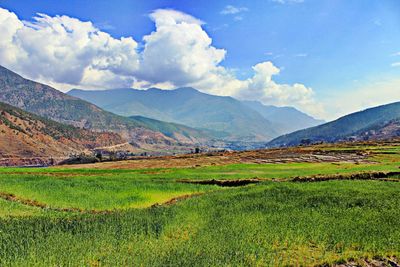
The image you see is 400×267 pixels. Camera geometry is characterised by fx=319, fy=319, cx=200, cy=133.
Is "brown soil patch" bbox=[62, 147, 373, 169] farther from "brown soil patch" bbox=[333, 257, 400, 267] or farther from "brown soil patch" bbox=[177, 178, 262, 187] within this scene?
"brown soil patch" bbox=[333, 257, 400, 267]

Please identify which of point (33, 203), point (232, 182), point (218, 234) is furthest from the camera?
point (232, 182)

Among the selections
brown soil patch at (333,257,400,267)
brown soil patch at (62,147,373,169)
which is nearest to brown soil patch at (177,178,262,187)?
brown soil patch at (333,257,400,267)

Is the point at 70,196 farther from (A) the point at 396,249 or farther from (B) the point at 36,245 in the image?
(A) the point at 396,249

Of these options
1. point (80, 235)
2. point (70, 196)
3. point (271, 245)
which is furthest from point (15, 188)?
point (271, 245)

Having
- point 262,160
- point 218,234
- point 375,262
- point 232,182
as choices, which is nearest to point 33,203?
point 218,234

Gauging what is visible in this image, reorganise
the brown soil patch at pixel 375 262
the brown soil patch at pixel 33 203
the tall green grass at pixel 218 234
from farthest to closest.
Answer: the brown soil patch at pixel 33 203, the tall green grass at pixel 218 234, the brown soil patch at pixel 375 262

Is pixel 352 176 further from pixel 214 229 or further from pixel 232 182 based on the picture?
pixel 214 229

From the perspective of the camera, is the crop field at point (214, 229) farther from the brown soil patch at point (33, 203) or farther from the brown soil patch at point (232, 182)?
the brown soil patch at point (232, 182)

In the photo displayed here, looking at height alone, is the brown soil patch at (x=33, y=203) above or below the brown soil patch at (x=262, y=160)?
below

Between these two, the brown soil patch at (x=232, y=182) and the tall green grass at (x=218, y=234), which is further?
the brown soil patch at (x=232, y=182)

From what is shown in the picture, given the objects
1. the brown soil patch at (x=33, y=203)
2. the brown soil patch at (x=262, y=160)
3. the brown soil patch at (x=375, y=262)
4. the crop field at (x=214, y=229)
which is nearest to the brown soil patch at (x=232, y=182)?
the crop field at (x=214, y=229)

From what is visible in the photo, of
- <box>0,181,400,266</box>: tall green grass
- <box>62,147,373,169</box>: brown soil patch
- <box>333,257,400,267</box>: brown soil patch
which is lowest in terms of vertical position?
<box>333,257,400,267</box>: brown soil patch

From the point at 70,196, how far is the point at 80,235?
13.9 metres

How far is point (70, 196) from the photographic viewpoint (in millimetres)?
28141
